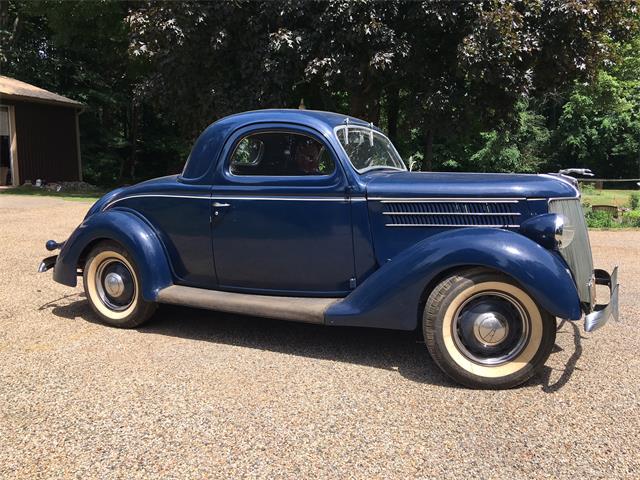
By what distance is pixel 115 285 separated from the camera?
4730 millimetres

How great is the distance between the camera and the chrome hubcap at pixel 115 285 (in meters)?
4.71

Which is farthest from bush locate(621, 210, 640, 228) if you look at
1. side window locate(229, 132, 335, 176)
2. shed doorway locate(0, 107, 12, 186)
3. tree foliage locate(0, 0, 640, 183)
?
shed doorway locate(0, 107, 12, 186)

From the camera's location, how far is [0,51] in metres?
22.5

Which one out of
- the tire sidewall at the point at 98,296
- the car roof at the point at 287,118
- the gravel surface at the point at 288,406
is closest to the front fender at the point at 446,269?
the gravel surface at the point at 288,406

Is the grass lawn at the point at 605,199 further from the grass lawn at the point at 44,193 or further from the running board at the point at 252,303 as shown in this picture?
the grass lawn at the point at 44,193

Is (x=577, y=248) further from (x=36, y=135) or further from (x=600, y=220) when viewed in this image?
(x=36, y=135)

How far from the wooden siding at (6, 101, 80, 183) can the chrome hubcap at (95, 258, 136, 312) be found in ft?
57.4

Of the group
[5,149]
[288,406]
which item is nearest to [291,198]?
[288,406]

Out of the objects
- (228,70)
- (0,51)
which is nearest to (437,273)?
(228,70)

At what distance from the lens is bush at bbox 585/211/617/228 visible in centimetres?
1189

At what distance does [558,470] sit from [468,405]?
2.38 ft

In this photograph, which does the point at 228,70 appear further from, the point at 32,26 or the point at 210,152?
the point at 32,26

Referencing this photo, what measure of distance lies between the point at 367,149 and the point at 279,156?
767mm

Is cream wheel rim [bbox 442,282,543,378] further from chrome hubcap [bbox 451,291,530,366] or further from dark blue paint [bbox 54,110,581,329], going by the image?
dark blue paint [bbox 54,110,581,329]
